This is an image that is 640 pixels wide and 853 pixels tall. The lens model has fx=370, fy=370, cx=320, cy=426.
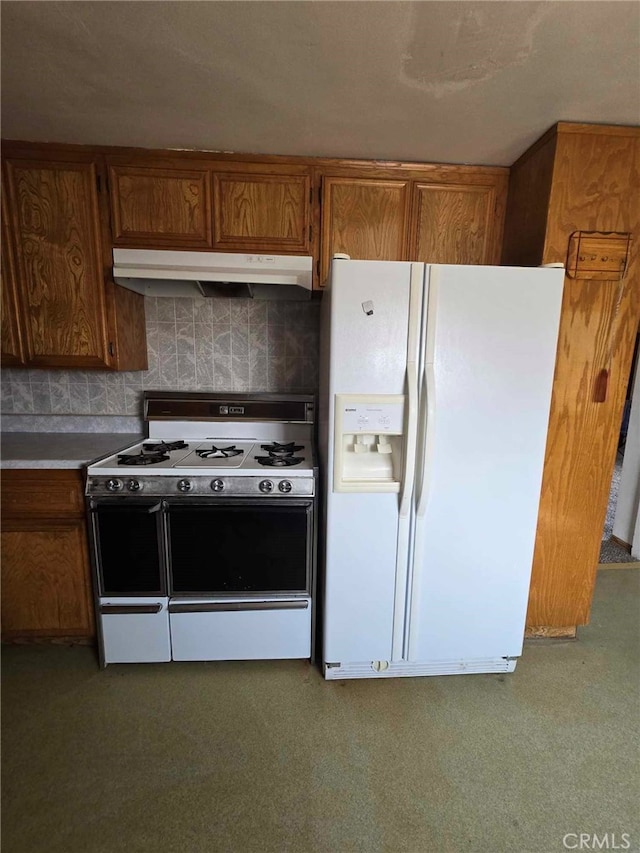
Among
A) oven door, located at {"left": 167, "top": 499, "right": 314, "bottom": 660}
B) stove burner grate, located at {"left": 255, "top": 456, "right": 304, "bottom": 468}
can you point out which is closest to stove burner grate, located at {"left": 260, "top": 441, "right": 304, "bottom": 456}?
stove burner grate, located at {"left": 255, "top": 456, "right": 304, "bottom": 468}

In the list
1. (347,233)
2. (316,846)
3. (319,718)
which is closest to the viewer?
(316,846)

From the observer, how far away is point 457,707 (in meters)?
1.57

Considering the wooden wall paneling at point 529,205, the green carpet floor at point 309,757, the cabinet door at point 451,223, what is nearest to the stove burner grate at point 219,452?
the green carpet floor at point 309,757

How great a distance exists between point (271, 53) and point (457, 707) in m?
2.55

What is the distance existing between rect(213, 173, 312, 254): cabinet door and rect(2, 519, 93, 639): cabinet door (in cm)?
154

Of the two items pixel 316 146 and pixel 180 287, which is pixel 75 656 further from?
pixel 316 146

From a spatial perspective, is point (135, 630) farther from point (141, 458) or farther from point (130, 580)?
point (141, 458)

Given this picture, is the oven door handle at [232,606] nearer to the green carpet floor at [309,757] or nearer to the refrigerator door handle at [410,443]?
the green carpet floor at [309,757]

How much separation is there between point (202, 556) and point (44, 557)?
2.45 ft

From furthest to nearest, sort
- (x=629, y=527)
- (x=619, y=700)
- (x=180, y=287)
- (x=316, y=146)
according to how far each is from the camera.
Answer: (x=629, y=527) → (x=180, y=287) → (x=316, y=146) → (x=619, y=700)

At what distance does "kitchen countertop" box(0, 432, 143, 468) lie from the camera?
1.64 meters

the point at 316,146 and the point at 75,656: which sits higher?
the point at 316,146

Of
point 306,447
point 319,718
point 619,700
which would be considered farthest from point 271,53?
point 619,700

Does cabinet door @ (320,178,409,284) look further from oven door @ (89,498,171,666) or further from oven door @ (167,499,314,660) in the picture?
oven door @ (89,498,171,666)
